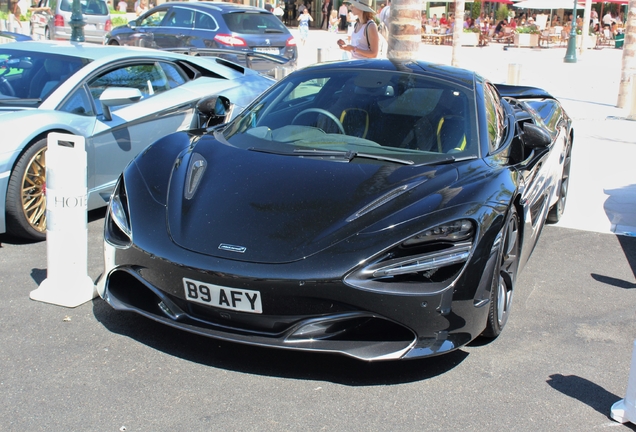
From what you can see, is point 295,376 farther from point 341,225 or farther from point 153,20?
point 153,20

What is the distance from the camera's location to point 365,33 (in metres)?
8.91

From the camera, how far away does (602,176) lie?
26.7 ft

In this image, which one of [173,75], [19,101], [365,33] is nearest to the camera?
[19,101]

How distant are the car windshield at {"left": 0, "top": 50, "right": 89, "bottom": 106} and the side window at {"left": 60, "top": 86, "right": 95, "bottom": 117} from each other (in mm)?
153

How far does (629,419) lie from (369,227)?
51.9 inches

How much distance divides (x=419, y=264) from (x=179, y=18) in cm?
1303

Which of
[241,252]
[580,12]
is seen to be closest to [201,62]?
[241,252]

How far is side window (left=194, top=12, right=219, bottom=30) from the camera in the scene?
14461 mm

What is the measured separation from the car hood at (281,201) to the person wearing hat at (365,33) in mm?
5217

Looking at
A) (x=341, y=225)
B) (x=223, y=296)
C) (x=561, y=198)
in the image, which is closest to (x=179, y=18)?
(x=561, y=198)

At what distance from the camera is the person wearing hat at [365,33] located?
8812 millimetres

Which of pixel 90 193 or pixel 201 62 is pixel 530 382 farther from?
pixel 201 62

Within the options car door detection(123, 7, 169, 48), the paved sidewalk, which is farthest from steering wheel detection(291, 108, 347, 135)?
car door detection(123, 7, 169, 48)

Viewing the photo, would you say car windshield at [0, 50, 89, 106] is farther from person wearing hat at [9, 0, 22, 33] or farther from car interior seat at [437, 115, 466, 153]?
person wearing hat at [9, 0, 22, 33]
